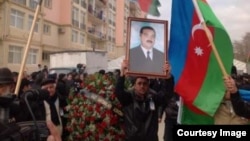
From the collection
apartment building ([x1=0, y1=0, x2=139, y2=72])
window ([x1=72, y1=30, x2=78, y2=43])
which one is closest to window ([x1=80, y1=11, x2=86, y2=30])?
apartment building ([x1=0, y1=0, x2=139, y2=72])

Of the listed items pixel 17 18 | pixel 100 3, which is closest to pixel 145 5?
pixel 17 18

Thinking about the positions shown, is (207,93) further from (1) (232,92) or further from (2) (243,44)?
(2) (243,44)

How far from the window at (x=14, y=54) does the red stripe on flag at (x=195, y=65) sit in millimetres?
24066

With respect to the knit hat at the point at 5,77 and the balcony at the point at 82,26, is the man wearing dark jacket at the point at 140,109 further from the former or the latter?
the balcony at the point at 82,26

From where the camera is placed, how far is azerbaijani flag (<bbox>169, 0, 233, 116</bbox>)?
4.88 m

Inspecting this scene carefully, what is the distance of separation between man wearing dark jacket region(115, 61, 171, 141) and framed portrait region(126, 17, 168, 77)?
0.40 ft

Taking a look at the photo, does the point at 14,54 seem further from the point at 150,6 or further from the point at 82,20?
the point at 150,6

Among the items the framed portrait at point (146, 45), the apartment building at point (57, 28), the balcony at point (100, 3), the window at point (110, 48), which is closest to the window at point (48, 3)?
the apartment building at point (57, 28)

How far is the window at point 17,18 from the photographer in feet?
92.5

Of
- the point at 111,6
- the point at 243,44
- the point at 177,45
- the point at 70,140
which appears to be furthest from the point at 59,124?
the point at 243,44

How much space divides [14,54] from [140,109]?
2506cm

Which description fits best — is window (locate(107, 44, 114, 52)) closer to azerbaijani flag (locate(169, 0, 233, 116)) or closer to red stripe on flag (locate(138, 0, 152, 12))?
red stripe on flag (locate(138, 0, 152, 12))

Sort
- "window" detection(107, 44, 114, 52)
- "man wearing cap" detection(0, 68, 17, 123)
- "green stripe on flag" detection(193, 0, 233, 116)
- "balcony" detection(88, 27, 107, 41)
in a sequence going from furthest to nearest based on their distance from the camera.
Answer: "window" detection(107, 44, 114, 52) < "balcony" detection(88, 27, 107, 41) < "green stripe on flag" detection(193, 0, 233, 116) < "man wearing cap" detection(0, 68, 17, 123)

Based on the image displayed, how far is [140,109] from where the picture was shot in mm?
4758
